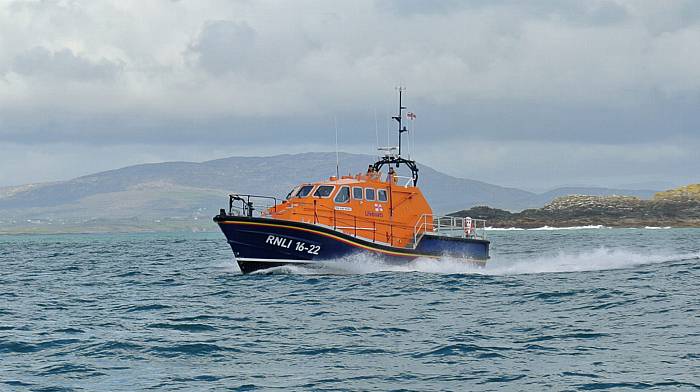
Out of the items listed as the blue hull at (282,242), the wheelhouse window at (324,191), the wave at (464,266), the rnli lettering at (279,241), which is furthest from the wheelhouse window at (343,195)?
the rnli lettering at (279,241)

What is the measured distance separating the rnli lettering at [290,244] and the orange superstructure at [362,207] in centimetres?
112

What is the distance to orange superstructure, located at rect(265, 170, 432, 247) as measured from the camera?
28117 millimetres

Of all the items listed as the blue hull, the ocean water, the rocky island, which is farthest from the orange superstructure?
the rocky island

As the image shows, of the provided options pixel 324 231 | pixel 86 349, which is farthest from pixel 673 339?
pixel 324 231

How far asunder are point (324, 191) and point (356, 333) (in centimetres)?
1285

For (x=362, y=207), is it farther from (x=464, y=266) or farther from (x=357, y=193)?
(x=464, y=266)

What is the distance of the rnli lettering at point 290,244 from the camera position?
26734 millimetres

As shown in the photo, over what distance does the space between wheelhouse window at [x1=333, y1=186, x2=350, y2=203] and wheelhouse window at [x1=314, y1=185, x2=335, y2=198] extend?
291mm

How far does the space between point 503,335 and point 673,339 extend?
296 centimetres

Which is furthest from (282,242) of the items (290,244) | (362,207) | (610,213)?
(610,213)

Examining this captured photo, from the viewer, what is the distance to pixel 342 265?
27.3 metres

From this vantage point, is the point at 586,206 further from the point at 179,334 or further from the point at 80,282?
the point at 179,334

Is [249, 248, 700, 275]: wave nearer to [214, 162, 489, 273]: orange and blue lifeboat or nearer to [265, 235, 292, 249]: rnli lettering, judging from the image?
[214, 162, 489, 273]: orange and blue lifeboat

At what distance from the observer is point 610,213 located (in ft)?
435
